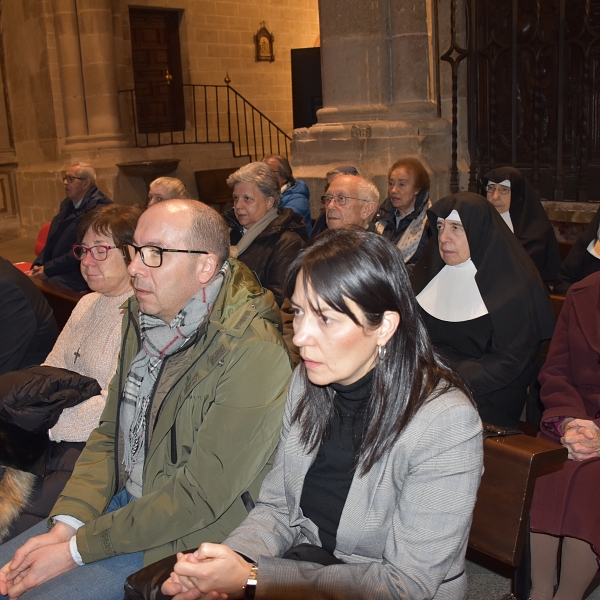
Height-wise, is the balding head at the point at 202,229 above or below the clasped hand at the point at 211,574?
above

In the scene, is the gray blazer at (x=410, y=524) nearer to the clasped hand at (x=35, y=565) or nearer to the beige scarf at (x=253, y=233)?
the clasped hand at (x=35, y=565)

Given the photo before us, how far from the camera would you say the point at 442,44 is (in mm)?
6645

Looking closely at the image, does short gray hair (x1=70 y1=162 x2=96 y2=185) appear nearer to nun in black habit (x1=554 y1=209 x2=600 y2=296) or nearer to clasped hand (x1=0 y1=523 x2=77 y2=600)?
nun in black habit (x1=554 y1=209 x2=600 y2=296)

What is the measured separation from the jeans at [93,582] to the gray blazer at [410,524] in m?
0.58

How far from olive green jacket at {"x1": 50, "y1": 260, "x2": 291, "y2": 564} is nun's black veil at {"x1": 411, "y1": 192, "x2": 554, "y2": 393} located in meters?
1.21

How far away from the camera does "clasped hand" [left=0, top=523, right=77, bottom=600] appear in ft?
6.71

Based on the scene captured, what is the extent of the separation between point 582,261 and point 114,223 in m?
2.80

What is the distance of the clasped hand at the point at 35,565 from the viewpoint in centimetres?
204

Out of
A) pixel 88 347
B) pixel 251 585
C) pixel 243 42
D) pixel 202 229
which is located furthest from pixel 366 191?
pixel 243 42

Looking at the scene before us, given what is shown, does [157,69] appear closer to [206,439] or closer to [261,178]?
[261,178]

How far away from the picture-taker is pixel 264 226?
4820 millimetres

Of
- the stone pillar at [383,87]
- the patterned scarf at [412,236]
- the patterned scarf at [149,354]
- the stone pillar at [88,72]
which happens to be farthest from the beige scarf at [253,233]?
the stone pillar at [88,72]

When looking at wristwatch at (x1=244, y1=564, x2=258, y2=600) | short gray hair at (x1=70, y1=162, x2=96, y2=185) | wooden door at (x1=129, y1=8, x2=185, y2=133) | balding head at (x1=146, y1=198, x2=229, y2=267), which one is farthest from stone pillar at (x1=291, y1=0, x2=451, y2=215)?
wooden door at (x1=129, y1=8, x2=185, y2=133)

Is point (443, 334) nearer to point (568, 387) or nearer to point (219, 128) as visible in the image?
point (568, 387)
